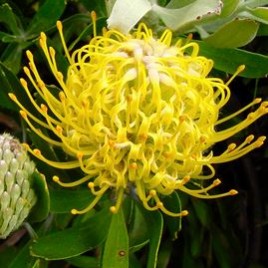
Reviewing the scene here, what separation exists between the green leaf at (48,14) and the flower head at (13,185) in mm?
228

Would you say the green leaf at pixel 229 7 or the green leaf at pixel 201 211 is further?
the green leaf at pixel 201 211

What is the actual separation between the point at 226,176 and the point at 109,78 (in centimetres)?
57

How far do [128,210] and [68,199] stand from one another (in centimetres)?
15

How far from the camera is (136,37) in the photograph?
3.81 ft

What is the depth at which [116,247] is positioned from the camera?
1.15 metres

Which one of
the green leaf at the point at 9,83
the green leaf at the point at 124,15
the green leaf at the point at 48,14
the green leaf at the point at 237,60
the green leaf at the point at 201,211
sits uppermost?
the green leaf at the point at 124,15

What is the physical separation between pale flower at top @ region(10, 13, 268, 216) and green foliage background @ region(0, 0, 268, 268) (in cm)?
7

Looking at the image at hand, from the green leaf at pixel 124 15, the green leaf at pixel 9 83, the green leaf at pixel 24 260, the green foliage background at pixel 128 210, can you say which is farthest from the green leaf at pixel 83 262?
the green leaf at pixel 124 15

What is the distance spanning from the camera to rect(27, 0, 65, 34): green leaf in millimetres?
1254

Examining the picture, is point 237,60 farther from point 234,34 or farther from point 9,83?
point 9,83

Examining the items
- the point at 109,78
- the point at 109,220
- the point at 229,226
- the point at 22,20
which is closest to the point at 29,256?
the point at 109,220

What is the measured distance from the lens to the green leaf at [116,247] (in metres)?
1.14

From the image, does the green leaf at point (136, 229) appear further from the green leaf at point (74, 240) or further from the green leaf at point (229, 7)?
the green leaf at point (229, 7)

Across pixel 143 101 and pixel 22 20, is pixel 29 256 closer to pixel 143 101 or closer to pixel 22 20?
pixel 143 101
